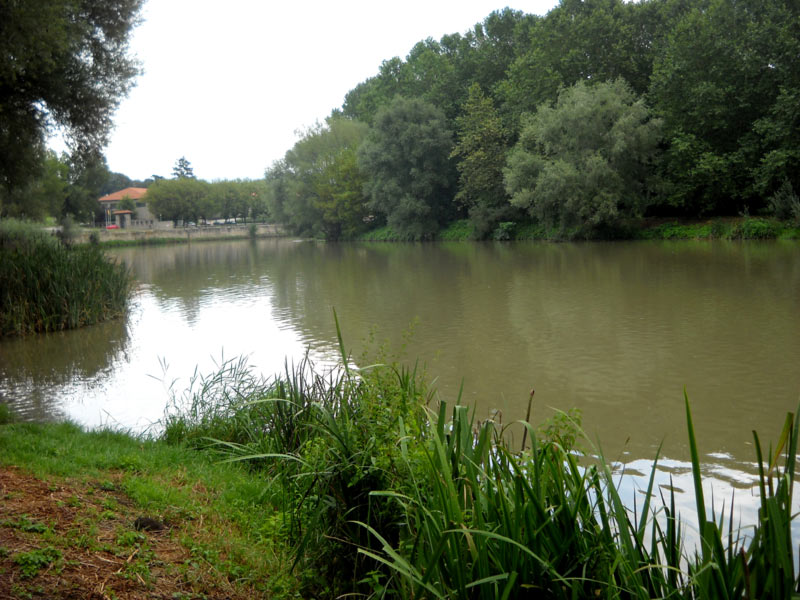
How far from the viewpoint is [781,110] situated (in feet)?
95.2

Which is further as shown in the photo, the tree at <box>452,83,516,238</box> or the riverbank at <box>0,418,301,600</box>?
the tree at <box>452,83,516,238</box>

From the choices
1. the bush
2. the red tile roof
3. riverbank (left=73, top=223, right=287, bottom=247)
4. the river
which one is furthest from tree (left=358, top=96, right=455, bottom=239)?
the red tile roof

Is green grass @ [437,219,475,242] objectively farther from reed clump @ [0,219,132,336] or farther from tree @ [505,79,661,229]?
reed clump @ [0,219,132,336]

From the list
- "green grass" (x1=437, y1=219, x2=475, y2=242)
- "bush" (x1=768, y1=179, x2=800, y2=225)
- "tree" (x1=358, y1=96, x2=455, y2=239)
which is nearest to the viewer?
"bush" (x1=768, y1=179, x2=800, y2=225)

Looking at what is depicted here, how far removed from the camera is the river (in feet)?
23.6

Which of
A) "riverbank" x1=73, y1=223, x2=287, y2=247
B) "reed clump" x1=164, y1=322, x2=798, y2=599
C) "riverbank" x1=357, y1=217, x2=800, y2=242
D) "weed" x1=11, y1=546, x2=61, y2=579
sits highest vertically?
"riverbank" x1=73, y1=223, x2=287, y2=247

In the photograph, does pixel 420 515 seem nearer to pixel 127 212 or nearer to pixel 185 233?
pixel 185 233

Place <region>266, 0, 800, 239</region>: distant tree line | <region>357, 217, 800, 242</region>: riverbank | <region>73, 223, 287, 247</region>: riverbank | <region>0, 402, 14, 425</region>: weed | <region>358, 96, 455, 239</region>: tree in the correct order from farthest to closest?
<region>73, 223, 287, 247</region>: riverbank, <region>358, 96, 455, 239</region>: tree, <region>266, 0, 800, 239</region>: distant tree line, <region>357, 217, 800, 242</region>: riverbank, <region>0, 402, 14, 425</region>: weed

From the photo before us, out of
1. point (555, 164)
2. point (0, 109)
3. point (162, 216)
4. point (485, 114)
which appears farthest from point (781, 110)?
point (162, 216)

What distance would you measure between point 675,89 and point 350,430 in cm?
3514

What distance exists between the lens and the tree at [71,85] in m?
12.6

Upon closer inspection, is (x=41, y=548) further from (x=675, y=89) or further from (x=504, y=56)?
(x=504, y=56)

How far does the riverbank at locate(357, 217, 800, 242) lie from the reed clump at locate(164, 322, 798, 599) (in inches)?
1161

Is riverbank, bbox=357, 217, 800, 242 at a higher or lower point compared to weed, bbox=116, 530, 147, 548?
higher
